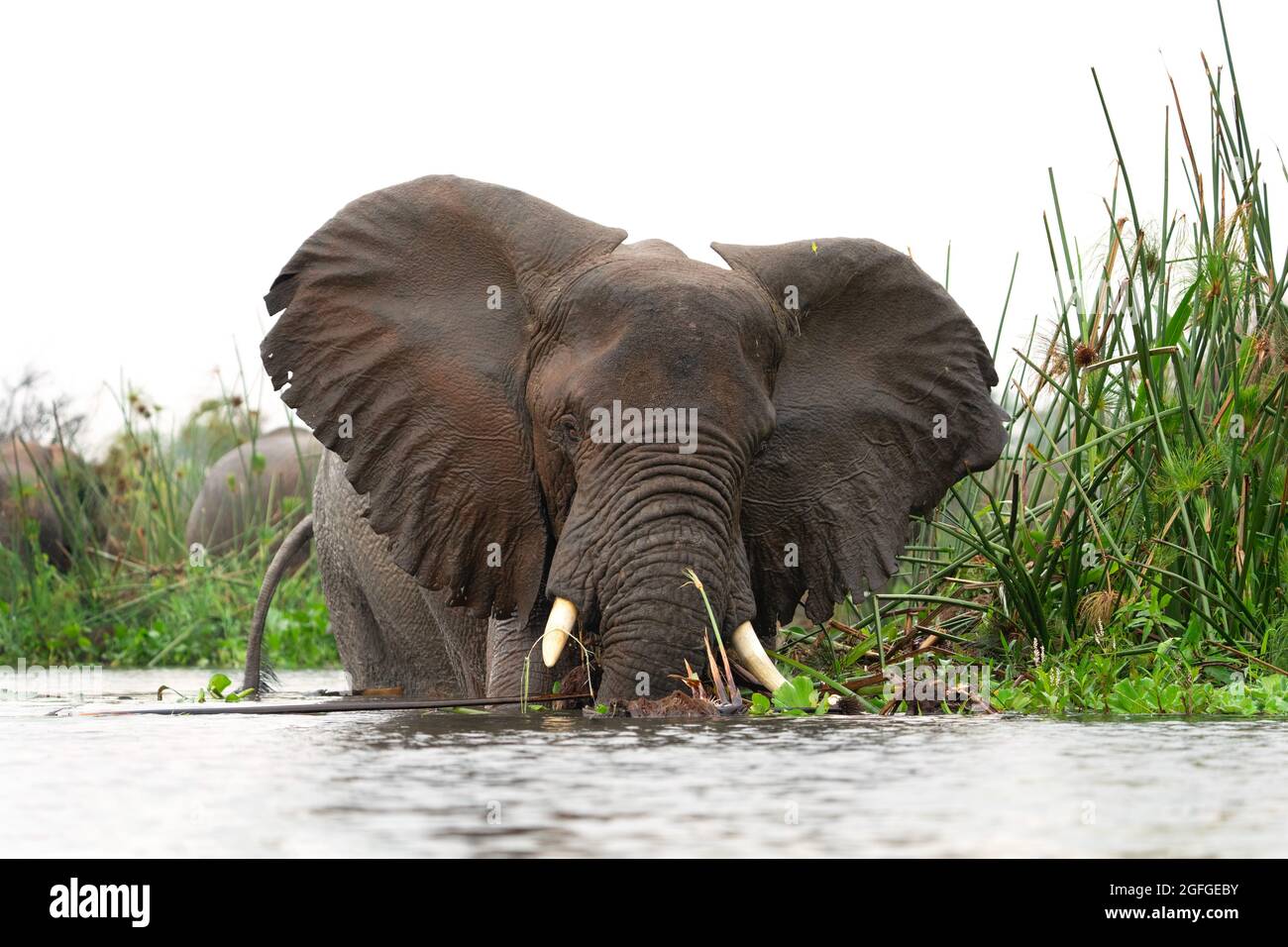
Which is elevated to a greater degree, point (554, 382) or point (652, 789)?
point (554, 382)

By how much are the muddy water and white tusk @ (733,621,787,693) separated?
233 mm

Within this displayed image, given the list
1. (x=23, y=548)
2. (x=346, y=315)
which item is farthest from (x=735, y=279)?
(x=23, y=548)

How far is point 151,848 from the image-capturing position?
12.5ft

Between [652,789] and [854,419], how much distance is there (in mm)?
2646

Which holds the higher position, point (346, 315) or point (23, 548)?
point (346, 315)

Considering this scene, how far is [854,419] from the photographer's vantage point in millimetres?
6816
